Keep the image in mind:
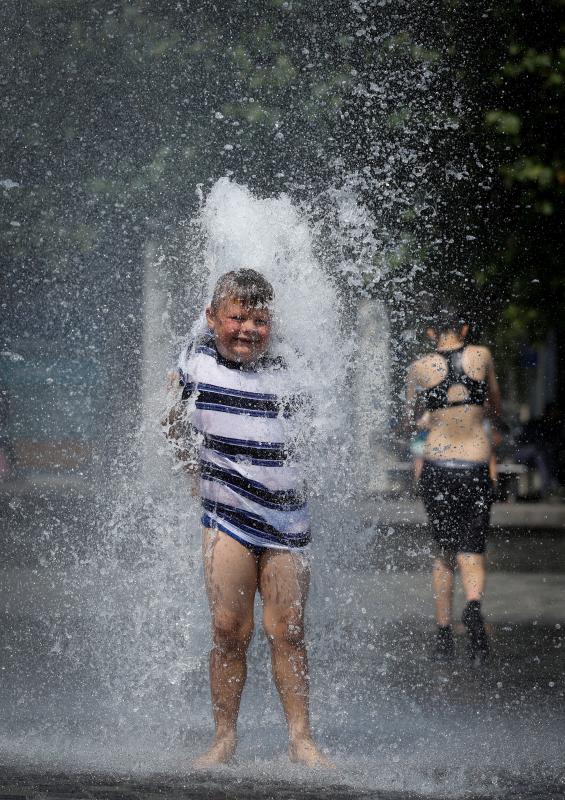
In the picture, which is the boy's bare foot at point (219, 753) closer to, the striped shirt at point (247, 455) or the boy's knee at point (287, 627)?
the boy's knee at point (287, 627)

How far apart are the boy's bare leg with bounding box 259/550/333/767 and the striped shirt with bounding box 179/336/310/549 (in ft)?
0.22

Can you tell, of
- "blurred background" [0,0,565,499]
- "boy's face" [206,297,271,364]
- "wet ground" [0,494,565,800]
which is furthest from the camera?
"blurred background" [0,0,565,499]

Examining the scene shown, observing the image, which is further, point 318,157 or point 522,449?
point 522,449

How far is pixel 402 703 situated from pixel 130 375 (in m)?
9.51

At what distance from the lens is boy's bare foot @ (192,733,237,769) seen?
3488mm

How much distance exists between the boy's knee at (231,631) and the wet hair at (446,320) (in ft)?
7.80

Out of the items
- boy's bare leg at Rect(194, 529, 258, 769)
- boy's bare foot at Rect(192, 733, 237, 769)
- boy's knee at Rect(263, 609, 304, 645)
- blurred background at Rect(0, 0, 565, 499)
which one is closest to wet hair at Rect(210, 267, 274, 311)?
boy's bare leg at Rect(194, 529, 258, 769)

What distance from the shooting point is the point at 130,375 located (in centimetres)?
1375

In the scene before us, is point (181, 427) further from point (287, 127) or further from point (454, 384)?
point (287, 127)

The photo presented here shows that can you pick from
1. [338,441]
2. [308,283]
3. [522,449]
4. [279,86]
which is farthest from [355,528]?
[522,449]

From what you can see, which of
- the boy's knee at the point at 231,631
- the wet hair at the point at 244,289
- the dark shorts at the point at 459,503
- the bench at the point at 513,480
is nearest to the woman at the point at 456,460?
the dark shorts at the point at 459,503

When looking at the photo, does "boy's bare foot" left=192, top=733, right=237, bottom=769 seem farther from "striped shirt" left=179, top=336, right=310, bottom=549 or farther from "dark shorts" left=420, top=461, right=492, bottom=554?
"dark shorts" left=420, top=461, right=492, bottom=554

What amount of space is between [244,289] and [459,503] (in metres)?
2.29

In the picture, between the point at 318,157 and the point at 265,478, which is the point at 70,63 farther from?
the point at 265,478
